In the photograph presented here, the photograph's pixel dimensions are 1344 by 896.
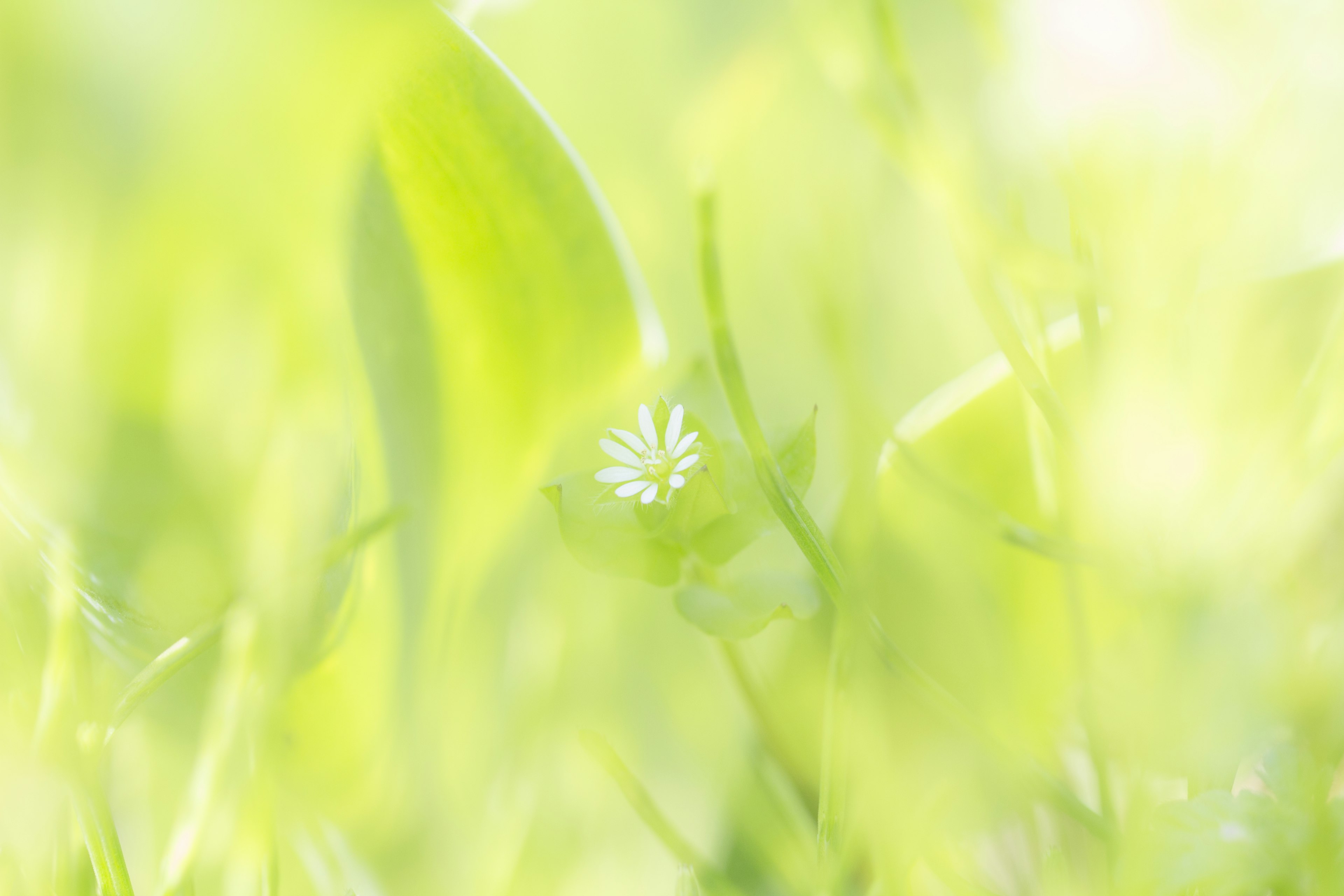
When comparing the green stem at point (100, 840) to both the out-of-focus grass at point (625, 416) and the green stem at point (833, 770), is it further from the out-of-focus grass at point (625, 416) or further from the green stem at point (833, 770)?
the green stem at point (833, 770)

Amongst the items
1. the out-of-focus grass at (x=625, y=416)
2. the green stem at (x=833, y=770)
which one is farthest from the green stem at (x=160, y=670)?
the green stem at (x=833, y=770)

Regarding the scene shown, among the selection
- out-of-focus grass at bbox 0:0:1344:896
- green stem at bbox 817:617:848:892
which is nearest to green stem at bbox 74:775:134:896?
out-of-focus grass at bbox 0:0:1344:896

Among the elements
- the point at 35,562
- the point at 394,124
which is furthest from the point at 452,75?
the point at 35,562

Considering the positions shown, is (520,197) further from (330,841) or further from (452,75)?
(330,841)

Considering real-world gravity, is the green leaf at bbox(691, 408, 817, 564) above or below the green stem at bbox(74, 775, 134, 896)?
below

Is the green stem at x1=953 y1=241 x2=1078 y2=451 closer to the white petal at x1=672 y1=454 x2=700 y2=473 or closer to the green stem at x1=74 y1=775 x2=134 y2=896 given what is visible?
the white petal at x1=672 y1=454 x2=700 y2=473

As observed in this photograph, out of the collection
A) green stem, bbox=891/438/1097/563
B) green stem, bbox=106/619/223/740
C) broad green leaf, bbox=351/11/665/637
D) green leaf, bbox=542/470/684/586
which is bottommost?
green stem, bbox=891/438/1097/563

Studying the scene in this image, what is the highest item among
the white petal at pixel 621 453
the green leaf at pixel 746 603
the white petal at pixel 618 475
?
the white petal at pixel 621 453
